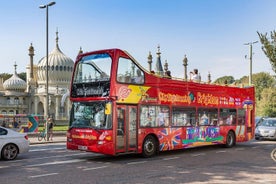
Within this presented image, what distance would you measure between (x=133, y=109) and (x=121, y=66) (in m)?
1.76

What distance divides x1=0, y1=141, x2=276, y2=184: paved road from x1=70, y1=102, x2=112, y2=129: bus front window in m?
1.38

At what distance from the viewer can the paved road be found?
33.3 ft

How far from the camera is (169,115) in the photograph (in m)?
16.1

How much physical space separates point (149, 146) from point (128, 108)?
2.07 meters

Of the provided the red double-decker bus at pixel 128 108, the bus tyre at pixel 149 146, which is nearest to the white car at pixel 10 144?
the red double-decker bus at pixel 128 108

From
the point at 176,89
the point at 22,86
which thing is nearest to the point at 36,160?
the point at 176,89

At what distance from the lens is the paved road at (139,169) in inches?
400

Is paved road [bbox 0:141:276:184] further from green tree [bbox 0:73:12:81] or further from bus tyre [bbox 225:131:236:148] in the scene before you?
green tree [bbox 0:73:12:81]

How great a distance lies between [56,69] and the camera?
79062mm

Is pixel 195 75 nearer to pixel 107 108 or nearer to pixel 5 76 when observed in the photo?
pixel 107 108

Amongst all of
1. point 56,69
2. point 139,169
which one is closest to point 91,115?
point 139,169

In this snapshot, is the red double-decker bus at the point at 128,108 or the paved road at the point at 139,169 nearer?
the paved road at the point at 139,169

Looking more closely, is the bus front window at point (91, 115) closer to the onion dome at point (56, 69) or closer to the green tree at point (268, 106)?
the green tree at point (268, 106)

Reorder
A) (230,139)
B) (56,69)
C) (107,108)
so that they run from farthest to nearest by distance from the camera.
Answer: (56,69) → (230,139) → (107,108)
